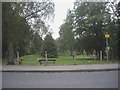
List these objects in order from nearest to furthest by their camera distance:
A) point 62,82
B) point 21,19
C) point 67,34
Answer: point 62,82 → point 21,19 → point 67,34

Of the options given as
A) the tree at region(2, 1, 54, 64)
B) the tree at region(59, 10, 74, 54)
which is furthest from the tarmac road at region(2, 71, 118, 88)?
the tree at region(59, 10, 74, 54)

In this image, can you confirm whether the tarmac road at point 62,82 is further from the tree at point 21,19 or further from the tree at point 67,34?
the tree at point 67,34

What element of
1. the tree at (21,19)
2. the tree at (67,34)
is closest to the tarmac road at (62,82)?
the tree at (21,19)

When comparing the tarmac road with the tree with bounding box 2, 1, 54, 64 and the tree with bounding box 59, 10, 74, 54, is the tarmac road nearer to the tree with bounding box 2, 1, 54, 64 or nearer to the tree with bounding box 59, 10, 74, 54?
the tree with bounding box 2, 1, 54, 64

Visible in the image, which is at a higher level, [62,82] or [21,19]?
[21,19]

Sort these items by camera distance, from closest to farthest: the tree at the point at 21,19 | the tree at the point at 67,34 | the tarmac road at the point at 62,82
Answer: the tarmac road at the point at 62,82 → the tree at the point at 21,19 → the tree at the point at 67,34

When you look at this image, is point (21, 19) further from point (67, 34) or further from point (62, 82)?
point (67, 34)

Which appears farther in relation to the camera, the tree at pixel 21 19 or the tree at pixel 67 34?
the tree at pixel 67 34

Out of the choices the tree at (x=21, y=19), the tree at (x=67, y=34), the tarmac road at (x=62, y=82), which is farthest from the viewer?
the tree at (x=67, y=34)

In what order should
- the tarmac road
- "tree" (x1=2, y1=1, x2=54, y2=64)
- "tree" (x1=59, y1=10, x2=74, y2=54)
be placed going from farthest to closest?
"tree" (x1=59, y1=10, x2=74, y2=54) < "tree" (x1=2, y1=1, x2=54, y2=64) < the tarmac road

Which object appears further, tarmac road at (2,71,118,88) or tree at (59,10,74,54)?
tree at (59,10,74,54)

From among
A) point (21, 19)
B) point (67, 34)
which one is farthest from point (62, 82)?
point (67, 34)

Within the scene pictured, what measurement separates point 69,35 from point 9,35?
90.4 feet

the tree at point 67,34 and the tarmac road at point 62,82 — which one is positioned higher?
the tree at point 67,34
